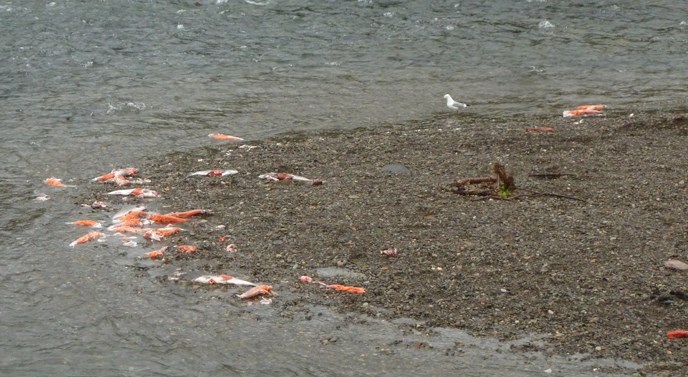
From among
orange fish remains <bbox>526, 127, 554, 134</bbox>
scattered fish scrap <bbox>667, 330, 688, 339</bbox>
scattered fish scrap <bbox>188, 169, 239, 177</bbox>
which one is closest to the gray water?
scattered fish scrap <bbox>667, 330, 688, 339</bbox>

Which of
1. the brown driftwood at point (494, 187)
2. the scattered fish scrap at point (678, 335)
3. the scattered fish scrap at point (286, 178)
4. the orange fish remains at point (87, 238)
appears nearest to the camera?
the scattered fish scrap at point (678, 335)

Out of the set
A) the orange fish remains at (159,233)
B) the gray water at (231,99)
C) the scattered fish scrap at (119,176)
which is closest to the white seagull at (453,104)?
the gray water at (231,99)

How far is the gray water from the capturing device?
7.15 m

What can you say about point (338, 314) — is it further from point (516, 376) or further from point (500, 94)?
point (500, 94)

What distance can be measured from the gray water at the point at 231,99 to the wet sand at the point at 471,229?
42 centimetres

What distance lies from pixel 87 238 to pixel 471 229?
3.43m

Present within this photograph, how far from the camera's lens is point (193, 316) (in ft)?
25.2

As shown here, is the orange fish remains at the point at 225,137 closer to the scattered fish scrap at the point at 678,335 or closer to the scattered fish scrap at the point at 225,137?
the scattered fish scrap at the point at 225,137

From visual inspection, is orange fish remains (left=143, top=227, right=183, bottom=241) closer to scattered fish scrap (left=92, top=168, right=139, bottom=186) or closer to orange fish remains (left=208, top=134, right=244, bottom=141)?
scattered fish scrap (left=92, top=168, right=139, bottom=186)

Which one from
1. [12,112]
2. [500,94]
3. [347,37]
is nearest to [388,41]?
[347,37]

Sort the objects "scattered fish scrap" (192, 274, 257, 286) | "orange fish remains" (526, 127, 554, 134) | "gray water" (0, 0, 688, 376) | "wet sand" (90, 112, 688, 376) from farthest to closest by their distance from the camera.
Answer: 1. "orange fish remains" (526, 127, 554, 134)
2. "scattered fish scrap" (192, 274, 257, 286)
3. "wet sand" (90, 112, 688, 376)
4. "gray water" (0, 0, 688, 376)

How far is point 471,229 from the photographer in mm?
8969

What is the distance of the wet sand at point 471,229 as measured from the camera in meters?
7.42

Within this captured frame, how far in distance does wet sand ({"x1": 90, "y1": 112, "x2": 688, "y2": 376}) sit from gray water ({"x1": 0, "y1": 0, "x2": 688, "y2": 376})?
42cm
